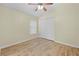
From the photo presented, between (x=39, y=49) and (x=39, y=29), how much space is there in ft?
0.71

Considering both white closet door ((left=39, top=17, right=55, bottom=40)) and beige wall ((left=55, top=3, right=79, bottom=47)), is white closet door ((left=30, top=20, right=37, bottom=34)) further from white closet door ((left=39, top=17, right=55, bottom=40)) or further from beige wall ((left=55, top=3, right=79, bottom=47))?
beige wall ((left=55, top=3, right=79, bottom=47))

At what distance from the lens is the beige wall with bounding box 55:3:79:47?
116 centimetres

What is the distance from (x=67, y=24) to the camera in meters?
1.21

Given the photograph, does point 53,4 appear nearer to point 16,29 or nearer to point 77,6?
point 77,6

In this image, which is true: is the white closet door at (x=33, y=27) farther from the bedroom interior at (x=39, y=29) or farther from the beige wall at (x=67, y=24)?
the beige wall at (x=67, y=24)

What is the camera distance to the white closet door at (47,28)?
1.23 metres

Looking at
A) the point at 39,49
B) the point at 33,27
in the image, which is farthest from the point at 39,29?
the point at 39,49

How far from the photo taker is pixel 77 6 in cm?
114

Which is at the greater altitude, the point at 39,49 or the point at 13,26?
the point at 13,26

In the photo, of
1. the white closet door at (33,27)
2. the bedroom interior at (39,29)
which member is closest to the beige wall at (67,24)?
the bedroom interior at (39,29)

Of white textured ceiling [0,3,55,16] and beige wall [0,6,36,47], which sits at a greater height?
white textured ceiling [0,3,55,16]

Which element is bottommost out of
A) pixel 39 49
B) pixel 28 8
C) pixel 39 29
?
pixel 39 49

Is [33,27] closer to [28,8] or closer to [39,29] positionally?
[39,29]

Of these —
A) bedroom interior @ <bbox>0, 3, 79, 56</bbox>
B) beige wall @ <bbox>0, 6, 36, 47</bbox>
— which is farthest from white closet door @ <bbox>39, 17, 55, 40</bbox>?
beige wall @ <bbox>0, 6, 36, 47</bbox>
